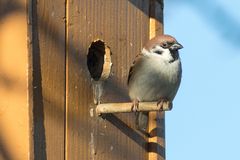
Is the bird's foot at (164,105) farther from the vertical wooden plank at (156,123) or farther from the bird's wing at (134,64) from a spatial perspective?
the vertical wooden plank at (156,123)

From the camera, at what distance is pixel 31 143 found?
2838mm

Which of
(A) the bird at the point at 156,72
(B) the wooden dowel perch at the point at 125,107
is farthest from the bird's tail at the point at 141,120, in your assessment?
(B) the wooden dowel perch at the point at 125,107

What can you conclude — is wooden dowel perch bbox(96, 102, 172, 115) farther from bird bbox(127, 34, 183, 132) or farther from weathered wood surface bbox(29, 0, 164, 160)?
bird bbox(127, 34, 183, 132)

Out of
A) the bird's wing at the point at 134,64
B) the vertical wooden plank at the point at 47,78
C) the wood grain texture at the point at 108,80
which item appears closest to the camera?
the vertical wooden plank at the point at 47,78

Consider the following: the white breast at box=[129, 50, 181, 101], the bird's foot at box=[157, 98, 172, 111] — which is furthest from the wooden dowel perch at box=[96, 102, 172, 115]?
the white breast at box=[129, 50, 181, 101]

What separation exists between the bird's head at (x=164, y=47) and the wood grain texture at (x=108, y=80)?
0.08 m

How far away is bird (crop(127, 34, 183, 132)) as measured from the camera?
3.58 m

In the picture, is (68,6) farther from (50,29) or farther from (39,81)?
(39,81)

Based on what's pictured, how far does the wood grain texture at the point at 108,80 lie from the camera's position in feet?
10.4

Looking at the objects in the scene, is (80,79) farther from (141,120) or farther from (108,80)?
(141,120)

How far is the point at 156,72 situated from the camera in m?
3.67

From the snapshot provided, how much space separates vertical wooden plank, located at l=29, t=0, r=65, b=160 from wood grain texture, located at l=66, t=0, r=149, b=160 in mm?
54

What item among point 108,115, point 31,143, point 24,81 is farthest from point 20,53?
point 108,115

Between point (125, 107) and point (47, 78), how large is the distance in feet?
1.23
